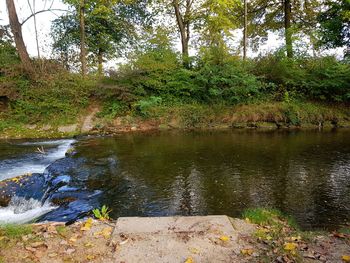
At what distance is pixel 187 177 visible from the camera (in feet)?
20.6

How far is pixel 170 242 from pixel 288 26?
57.9ft

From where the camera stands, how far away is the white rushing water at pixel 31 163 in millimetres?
6836

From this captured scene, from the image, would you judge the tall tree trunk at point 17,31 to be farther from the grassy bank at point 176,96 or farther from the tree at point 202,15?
the tree at point 202,15

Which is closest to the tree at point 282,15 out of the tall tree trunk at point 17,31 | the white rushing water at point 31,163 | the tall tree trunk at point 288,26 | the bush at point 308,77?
the tall tree trunk at point 288,26

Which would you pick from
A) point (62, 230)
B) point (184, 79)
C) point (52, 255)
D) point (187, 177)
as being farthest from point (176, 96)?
point (52, 255)

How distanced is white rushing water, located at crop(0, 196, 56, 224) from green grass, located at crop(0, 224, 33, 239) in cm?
130

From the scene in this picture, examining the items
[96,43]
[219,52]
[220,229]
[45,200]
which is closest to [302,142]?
[219,52]

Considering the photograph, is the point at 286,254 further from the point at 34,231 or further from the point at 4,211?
the point at 4,211

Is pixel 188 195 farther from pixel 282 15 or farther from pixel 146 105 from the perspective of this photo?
pixel 282 15

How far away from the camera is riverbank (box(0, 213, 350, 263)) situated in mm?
2857

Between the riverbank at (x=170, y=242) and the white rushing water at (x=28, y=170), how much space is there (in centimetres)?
149

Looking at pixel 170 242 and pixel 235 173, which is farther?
pixel 235 173

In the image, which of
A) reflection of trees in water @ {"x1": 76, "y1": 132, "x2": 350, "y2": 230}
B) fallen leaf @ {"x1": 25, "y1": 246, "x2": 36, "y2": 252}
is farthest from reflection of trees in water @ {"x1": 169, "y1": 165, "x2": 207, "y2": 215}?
fallen leaf @ {"x1": 25, "y1": 246, "x2": 36, "y2": 252}

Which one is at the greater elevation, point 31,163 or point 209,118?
point 209,118
